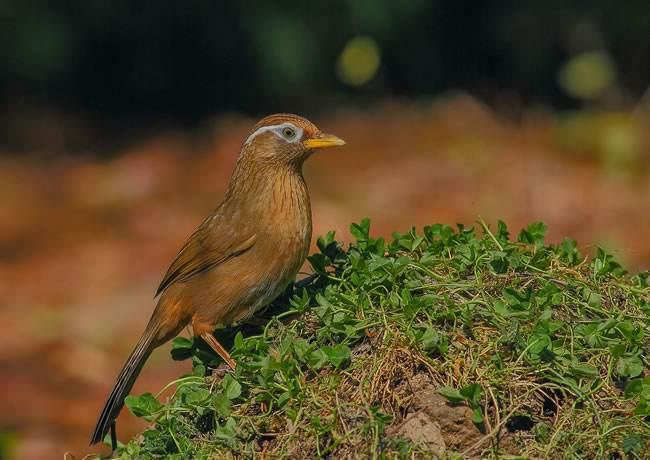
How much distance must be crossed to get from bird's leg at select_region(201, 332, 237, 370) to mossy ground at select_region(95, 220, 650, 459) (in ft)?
0.22

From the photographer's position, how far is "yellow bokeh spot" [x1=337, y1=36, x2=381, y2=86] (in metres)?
13.1

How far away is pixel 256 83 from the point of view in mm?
13766

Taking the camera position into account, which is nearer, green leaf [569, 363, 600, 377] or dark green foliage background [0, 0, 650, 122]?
green leaf [569, 363, 600, 377]

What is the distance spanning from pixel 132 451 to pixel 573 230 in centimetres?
667

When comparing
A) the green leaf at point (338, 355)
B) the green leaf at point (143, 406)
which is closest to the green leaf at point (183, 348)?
the green leaf at point (143, 406)

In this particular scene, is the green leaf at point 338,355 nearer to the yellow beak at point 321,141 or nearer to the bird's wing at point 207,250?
the bird's wing at point 207,250

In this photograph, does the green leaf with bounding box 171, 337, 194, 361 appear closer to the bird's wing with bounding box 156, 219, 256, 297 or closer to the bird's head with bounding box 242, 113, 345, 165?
the bird's wing with bounding box 156, 219, 256, 297

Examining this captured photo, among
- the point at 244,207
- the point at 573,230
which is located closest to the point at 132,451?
the point at 244,207

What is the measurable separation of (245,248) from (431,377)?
1.78 m

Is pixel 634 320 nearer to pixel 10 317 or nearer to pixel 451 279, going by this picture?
pixel 451 279

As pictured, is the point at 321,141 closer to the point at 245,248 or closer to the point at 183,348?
the point at 245,248

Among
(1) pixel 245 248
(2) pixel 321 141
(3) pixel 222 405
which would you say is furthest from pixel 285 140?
(3) pixel 222 405

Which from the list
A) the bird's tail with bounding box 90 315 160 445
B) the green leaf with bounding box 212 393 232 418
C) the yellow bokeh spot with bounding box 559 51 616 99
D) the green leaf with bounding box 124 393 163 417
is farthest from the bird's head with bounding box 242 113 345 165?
the yellow bokeh spot with bounding box 559 51 616 99

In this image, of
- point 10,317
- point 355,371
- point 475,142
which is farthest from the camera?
point 475,142
